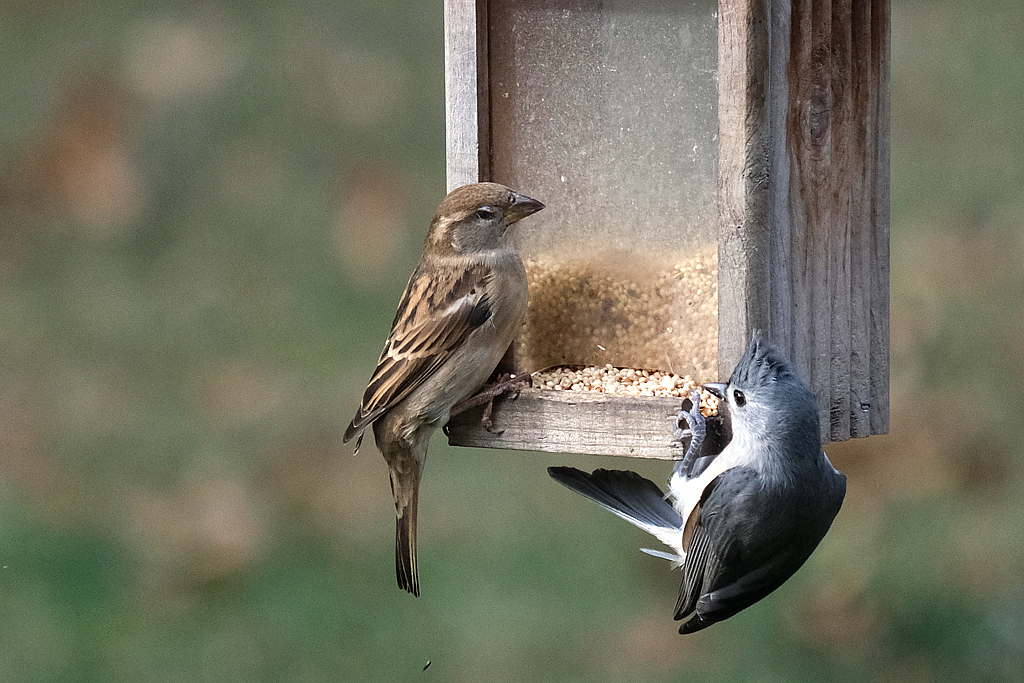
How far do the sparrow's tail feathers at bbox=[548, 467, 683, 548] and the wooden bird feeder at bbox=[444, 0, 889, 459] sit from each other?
0.96 ft

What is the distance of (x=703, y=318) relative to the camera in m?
3.10

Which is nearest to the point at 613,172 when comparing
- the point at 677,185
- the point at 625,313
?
the point at 677,185

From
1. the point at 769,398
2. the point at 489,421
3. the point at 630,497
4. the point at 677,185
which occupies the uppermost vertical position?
the point at 677,185

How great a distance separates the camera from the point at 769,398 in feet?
9.14

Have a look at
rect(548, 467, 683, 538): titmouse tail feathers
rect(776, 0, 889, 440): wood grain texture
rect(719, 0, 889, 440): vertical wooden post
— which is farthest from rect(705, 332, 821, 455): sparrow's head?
rect(548, 467, 683, 538): titmouse tail feathers

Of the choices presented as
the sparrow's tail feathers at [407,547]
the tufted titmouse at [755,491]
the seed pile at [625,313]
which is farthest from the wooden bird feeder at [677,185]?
the sparrow's tail feathers at [407,547]

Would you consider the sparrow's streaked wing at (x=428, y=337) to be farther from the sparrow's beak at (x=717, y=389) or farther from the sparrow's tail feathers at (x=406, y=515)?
the sparrow's beak at (x=717, y=389)

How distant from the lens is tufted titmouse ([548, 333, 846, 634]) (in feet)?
9.27

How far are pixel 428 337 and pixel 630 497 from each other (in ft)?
2.38

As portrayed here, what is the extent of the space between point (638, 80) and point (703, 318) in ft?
2.00

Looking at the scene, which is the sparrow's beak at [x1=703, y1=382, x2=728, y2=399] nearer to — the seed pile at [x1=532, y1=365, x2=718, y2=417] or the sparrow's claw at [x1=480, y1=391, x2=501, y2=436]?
the seed pile at [x1=532, y1=365, x2=718, y2=417]

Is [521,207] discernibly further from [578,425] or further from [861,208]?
[861,208]

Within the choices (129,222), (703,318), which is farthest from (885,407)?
(129,222)

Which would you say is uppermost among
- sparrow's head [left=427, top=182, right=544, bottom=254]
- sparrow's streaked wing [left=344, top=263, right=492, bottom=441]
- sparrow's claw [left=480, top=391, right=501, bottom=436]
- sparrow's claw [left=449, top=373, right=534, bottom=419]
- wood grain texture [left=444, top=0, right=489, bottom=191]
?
wood grain texture [left=444, top=0, right=489, bottom=191]
